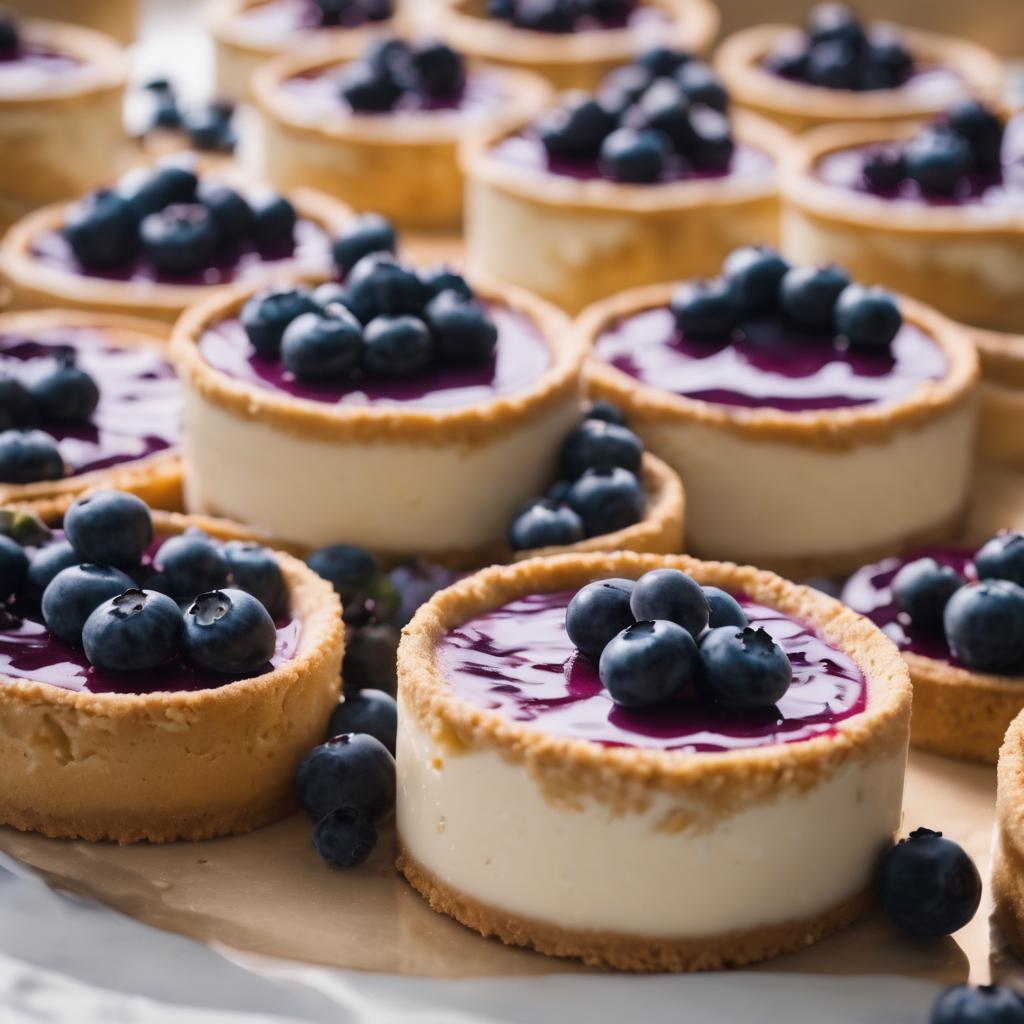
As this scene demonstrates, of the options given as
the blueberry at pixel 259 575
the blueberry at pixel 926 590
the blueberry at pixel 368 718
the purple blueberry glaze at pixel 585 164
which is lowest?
the blueberry at pixel 368 718

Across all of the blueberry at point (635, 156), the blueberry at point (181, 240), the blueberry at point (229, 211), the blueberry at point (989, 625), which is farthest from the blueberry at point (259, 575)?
the blueberry at point (635, 156)

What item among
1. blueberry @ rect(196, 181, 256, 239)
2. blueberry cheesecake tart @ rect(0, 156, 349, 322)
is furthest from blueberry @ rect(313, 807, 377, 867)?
blueberry @ rect(196, 181, 256, 239)

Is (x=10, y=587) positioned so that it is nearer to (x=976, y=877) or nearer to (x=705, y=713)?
(x=705, y=713)

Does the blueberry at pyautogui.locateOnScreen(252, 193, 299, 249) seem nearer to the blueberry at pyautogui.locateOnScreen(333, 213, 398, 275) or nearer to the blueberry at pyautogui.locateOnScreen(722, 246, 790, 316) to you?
the blueberry at pyautogui.locateOnScreen(333, 213, 398, 275)

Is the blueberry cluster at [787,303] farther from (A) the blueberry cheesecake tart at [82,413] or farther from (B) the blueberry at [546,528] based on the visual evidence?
(A) the blueberry cheesecake tart at [82,413]

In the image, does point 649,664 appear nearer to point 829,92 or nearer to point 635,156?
point 635,156

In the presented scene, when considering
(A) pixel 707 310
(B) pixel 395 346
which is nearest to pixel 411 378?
(B) pixel 395 346

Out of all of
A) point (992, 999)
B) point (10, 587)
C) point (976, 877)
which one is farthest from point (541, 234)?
point (992, 999)
